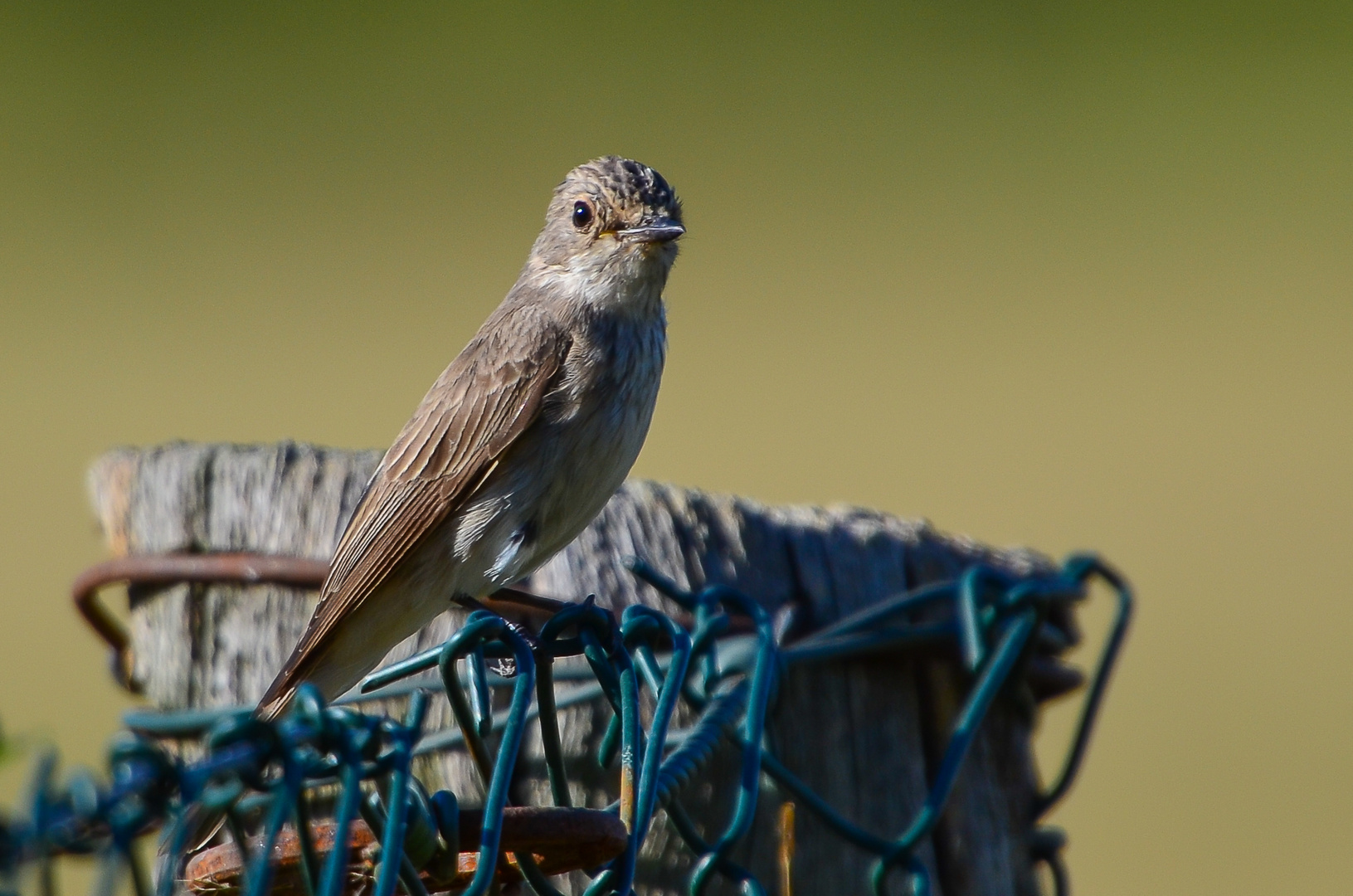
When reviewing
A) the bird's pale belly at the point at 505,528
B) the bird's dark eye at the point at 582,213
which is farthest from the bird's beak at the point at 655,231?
the bird's pale belly at the point at 505,528

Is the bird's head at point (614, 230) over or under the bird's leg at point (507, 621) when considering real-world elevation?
over

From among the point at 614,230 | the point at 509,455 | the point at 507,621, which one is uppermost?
the point at 614,230

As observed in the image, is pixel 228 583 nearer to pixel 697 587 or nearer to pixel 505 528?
pixel 505 528

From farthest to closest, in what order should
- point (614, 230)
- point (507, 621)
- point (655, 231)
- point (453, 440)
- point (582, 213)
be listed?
point (582, 213) < point (614, 230) < point (655, 231) < point (453, 440) < point (507, 621)

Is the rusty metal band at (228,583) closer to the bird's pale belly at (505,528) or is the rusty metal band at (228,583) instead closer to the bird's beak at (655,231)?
the bird's pale belly at (505,528)

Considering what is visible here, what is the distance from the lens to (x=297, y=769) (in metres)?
1.68

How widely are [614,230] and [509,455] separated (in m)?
0.90

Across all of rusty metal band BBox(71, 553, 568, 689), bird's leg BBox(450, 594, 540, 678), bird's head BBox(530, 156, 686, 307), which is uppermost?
bird's head BBox(530, 156, 686, 307)

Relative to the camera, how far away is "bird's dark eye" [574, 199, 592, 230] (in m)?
4.75

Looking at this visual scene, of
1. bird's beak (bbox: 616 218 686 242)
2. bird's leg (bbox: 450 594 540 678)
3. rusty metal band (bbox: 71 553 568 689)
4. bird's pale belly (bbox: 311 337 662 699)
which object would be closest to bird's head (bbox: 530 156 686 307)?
bird's beak (bbox: 616 218 686 242)

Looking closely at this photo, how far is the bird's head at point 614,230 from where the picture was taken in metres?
Result: 4.52

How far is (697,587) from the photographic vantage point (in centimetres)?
356

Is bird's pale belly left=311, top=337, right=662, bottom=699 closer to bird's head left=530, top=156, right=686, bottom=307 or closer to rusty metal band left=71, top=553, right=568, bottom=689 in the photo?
rusty metal band left=71, top=553, right=568, bottom=689

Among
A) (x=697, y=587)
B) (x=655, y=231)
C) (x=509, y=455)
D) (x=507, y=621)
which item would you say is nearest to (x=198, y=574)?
(x=507, y=621)
